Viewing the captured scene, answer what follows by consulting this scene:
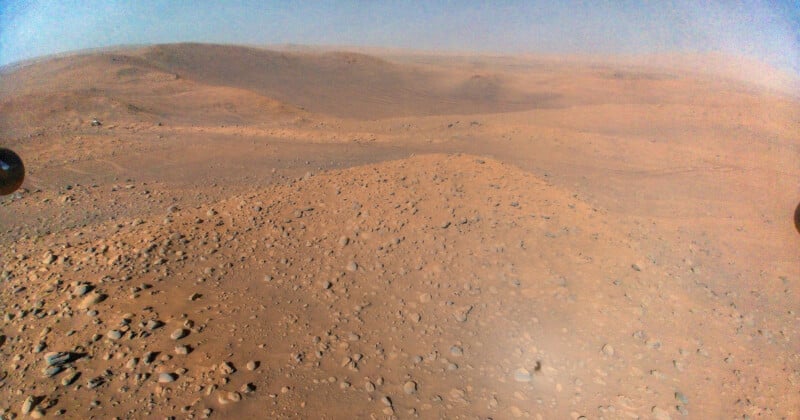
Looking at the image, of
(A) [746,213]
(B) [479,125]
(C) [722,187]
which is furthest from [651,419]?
(B) [479,125]

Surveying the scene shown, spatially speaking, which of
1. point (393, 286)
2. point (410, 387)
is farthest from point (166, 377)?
point (393, 286)

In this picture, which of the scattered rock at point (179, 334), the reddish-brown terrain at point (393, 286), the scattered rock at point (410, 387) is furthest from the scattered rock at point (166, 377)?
the scattered rock at point (410, 387)

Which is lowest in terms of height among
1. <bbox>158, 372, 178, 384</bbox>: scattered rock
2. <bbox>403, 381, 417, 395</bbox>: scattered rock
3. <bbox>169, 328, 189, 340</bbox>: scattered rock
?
<bbox>403, 381, 417, 395</bbox>: scattered rock

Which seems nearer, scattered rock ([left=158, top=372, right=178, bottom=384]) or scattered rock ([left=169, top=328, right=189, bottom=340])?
scattered rock ([left=158, top=372, right=178, bottom=384])

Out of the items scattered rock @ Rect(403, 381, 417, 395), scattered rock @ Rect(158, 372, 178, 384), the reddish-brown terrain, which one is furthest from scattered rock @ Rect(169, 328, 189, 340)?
scattered rock @ Rect(403, 381, 417, 395)

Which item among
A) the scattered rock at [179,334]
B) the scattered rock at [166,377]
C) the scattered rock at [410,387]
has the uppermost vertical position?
the scattered rock at [179,334]

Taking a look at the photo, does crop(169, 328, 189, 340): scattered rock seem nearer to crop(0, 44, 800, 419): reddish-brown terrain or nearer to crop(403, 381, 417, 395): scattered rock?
crop(0, 44, 800, 419): reddish-brown terrain

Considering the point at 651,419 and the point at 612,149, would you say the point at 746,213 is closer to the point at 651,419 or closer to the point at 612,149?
the point at 612,149

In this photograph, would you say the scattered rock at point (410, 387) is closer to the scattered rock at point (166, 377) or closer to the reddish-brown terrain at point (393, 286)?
the reddish-brown terrain at point (393, 286)
